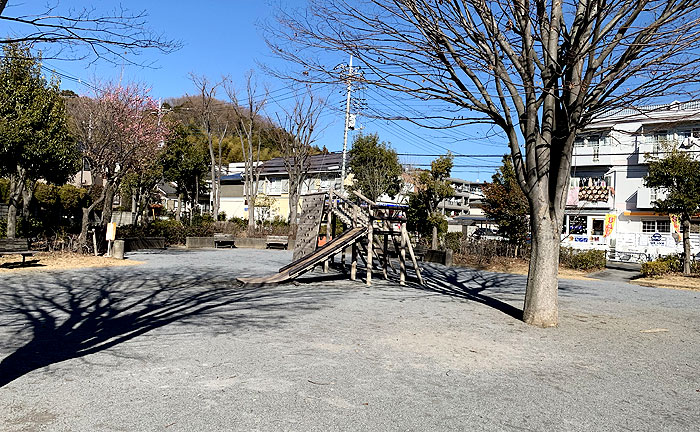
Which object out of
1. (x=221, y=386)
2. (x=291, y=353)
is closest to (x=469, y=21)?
(x=291, y=353)

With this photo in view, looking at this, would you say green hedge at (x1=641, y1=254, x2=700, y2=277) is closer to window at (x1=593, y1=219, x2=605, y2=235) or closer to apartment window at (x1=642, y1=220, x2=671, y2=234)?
apartment window at (x1=642, y1=220, x2=671, y2=234)

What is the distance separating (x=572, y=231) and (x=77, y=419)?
35479 millimetres

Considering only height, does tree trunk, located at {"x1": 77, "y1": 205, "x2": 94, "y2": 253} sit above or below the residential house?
below

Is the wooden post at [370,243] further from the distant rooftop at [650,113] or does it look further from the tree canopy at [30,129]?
the tree canopy at [30,129]

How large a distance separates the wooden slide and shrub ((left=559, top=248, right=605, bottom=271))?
10.7 metres

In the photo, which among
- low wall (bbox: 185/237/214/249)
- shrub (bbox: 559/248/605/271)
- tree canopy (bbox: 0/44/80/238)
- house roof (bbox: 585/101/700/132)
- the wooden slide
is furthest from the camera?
low wall (bbox: 185/237/214/249)

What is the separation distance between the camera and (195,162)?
3681 centimetres

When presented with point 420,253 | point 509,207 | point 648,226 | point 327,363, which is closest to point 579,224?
point 648,226

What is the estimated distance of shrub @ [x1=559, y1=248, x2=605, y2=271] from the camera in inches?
837

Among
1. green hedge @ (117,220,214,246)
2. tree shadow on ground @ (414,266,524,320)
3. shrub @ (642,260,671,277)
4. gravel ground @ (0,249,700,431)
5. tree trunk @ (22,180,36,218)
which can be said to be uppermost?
tree trunk @ (22,180,36,218)

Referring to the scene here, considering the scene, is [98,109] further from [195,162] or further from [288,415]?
[288,415]

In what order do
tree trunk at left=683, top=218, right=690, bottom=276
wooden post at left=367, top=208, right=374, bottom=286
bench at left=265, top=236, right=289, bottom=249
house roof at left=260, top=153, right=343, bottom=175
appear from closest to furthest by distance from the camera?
wooden post at left=367, top=208, right=374, bottom=286 < tree trunk at left=683, top=218, right=690, bottom=276 < bench at left=265, top=236, right=289, bottom=249 < house roof at left=260, top=153, right=343, bottom=175

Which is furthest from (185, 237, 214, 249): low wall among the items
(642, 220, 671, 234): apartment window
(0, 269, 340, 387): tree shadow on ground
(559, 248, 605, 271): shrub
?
(642, 220, 671, 234): apartment window

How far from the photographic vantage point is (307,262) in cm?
1334
